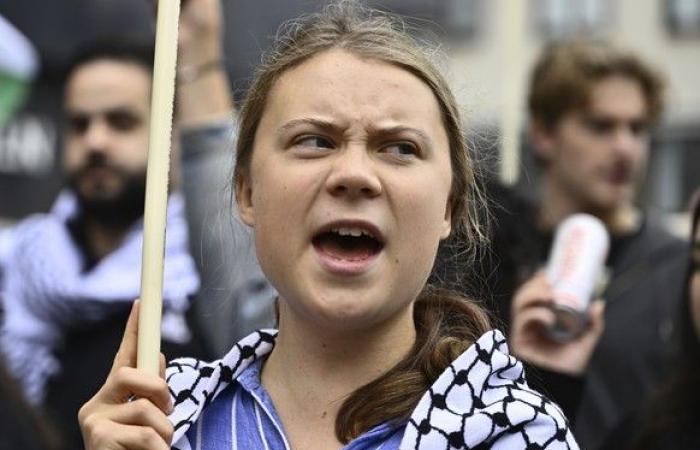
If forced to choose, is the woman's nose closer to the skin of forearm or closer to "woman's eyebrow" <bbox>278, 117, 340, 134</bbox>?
"woman's eyebrow" <bbox>278, 117, 340, 134</bbox>

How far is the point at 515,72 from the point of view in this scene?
3.68 meters

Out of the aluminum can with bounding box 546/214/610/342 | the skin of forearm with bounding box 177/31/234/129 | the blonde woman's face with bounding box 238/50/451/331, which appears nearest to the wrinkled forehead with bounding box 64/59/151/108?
the skin of forearm with bounding box 177/31/234/129

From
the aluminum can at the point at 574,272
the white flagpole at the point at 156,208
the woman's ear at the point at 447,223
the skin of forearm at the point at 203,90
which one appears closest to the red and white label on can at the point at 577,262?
the aluminum can at the point at 574,272

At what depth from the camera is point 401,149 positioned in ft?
5.93

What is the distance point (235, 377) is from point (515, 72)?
6.35 feet

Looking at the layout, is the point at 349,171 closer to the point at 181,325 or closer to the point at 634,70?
the point at 181,325

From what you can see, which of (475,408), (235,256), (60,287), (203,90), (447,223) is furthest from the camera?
(60,287)

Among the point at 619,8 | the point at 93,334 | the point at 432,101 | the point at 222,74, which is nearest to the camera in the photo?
the point at 432,101

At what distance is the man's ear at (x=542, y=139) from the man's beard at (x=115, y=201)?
1054mm

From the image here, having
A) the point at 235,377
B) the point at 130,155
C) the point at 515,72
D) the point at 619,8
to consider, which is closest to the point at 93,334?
the point at 130,155

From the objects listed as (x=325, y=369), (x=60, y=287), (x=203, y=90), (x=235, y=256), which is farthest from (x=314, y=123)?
(x=60, y=287)

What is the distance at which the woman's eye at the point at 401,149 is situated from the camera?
5.90 feet

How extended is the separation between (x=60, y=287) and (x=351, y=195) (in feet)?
7.68

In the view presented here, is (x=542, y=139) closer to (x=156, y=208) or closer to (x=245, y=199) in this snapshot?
(x=245, y=199)
